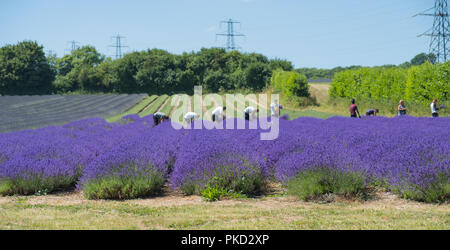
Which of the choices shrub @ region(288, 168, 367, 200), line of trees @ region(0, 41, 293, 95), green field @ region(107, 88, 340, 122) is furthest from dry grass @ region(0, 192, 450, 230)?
line of trees @ region(0, 41, 293, 95)

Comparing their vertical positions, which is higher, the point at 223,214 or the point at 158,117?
the point at 158,117

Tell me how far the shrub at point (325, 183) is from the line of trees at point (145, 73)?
4860 cm

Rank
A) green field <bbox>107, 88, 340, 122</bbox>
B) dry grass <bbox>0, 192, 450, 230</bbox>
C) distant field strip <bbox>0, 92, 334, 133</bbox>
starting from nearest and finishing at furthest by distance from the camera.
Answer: dry grass <bbox>0, 192, 450, 230</bbox>, distant field strip <bbox>0, 92, 334, 133</bbox>, green field <bbox>107, 88, 340, 122</bbox>

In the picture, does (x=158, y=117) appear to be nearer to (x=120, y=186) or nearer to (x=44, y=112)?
(x=120, y=186)

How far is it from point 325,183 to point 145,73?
5379cm

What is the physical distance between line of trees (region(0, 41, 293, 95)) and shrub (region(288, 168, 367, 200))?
159 feet

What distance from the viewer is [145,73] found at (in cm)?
5662

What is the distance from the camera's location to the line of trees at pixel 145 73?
181 ft

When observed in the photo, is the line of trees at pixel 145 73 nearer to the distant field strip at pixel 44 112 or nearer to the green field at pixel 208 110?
the green field at pixel 208 110

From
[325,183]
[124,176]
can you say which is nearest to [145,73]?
[124,176]

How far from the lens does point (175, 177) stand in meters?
5.73

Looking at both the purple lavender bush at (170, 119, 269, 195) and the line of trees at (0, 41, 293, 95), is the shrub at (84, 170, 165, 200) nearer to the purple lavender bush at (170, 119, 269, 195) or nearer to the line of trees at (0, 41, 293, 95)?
the purple lavender bush at (170, 119, 269, 195)

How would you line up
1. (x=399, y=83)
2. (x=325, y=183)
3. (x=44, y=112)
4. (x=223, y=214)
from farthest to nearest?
(x=44, y=112) < (x=399, y=83) < (x=325, y=183) < (x=223, y=214)

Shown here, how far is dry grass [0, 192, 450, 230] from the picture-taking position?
372cm
